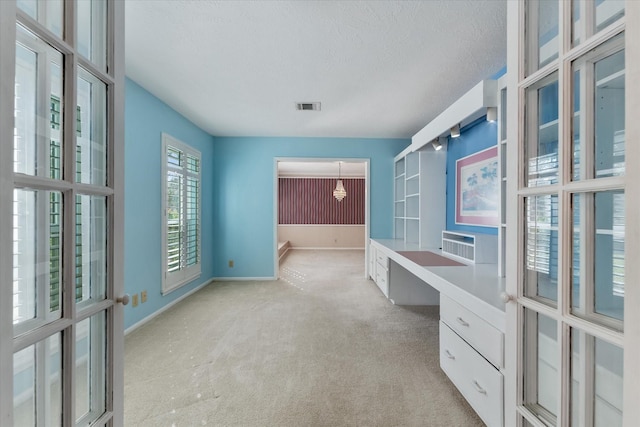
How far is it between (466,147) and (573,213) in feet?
8.19

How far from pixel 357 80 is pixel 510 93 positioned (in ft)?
6.10

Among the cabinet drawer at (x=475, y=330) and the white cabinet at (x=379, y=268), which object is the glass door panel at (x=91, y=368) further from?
the white cabinet at (x=379, y=268)

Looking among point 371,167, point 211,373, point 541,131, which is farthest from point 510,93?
point 371,167

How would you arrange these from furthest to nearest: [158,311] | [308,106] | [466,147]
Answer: [308,106], [158,311], [466,147]

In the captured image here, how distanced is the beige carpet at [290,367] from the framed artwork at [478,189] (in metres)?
1.17

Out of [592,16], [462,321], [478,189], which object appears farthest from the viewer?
[478,189]

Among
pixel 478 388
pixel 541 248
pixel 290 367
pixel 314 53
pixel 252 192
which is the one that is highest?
pixel 314 53

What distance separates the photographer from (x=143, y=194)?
2805 millimetres

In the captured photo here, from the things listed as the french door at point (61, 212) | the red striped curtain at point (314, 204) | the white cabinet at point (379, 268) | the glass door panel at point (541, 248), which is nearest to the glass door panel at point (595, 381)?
the glass door panel at point (541, 248)

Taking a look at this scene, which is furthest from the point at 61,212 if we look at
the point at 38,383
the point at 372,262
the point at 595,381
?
the point at 372,262

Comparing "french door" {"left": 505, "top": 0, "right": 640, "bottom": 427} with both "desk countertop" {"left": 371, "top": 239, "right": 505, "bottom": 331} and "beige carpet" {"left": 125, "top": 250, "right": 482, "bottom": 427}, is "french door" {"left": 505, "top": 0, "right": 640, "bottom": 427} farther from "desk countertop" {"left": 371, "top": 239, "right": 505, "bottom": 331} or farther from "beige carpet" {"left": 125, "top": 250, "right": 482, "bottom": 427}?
"beige carpet" {"left": 125, "top": 250, "right": 482, "bottom": 427}

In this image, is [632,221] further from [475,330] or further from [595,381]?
[475,330]

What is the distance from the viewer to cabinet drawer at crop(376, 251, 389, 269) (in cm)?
350

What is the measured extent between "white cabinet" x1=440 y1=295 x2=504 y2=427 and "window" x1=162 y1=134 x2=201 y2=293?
2.97m
